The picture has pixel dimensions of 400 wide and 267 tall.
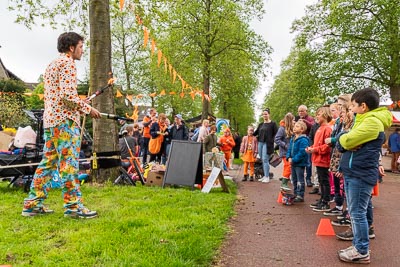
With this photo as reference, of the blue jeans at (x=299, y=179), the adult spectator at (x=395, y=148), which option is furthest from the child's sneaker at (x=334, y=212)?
the adult spectator at (x=395, y=148)

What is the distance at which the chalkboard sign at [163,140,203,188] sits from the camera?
8125 mm

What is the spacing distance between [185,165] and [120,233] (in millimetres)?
4009

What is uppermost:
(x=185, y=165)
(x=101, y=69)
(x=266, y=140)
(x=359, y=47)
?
(x=359, y=47)

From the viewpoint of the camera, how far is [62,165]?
16.3 feet

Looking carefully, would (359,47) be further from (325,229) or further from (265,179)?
(325,229)

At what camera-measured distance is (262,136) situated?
35.0 ft

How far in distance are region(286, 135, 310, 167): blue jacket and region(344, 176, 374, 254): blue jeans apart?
3.16 m

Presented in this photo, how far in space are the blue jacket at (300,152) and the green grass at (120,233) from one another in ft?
5.11

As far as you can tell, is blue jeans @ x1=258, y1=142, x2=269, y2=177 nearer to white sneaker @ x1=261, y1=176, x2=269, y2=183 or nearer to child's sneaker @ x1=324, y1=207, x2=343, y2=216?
white sneaker @ x1=261, y1=176, x2=269, y2=183

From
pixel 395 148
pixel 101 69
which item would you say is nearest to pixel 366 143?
pixel 101 69

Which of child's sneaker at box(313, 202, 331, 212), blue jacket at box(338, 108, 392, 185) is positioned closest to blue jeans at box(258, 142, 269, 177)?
child's sneaker at box(313, 202, 331, 212)

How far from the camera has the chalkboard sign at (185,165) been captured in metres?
8.12

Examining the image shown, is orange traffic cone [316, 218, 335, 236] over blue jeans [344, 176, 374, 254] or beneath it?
beneath

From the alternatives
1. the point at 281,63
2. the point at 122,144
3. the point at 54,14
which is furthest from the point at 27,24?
the point at 281,63
